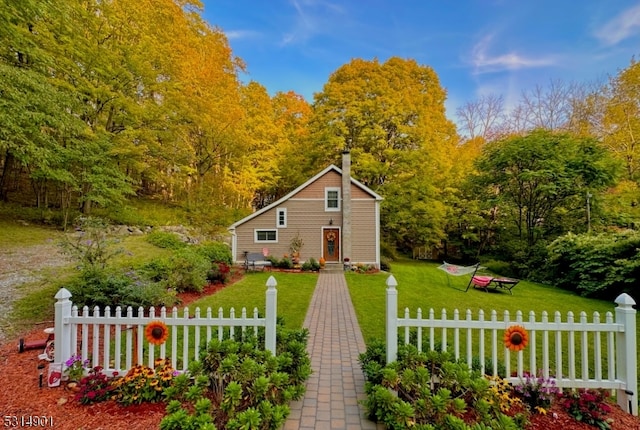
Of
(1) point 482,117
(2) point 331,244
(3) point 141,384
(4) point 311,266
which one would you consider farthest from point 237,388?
(1) point 482,117

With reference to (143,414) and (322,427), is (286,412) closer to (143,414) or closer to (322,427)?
(322,427)

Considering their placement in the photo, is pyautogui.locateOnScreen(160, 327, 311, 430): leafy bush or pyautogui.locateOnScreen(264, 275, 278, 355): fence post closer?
pyautogui.locateOnScreen(160, 327, 311, 430): leafy bush

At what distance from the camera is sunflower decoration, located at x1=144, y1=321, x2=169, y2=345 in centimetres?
318

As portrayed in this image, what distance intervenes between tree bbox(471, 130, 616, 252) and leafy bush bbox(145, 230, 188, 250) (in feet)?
52.7

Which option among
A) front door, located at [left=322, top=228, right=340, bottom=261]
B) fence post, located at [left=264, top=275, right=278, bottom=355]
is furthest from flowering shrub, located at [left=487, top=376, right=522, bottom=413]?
front door, located at [left=322, top=228, right=340, bottom=261]

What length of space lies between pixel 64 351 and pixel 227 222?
1584 cm

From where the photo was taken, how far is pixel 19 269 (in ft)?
24.8

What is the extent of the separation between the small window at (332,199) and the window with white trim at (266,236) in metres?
2.93

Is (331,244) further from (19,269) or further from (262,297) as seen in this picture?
(19,269)

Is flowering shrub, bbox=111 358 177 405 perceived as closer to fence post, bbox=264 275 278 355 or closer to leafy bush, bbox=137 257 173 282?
fence post, bbox=264 275 278 355

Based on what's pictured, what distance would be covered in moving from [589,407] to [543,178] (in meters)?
14.6

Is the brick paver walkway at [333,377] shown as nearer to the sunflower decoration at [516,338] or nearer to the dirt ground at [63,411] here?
the dirt ground at [63,411]

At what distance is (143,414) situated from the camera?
282cm

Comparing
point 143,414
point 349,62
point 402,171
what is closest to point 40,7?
point 143,414
